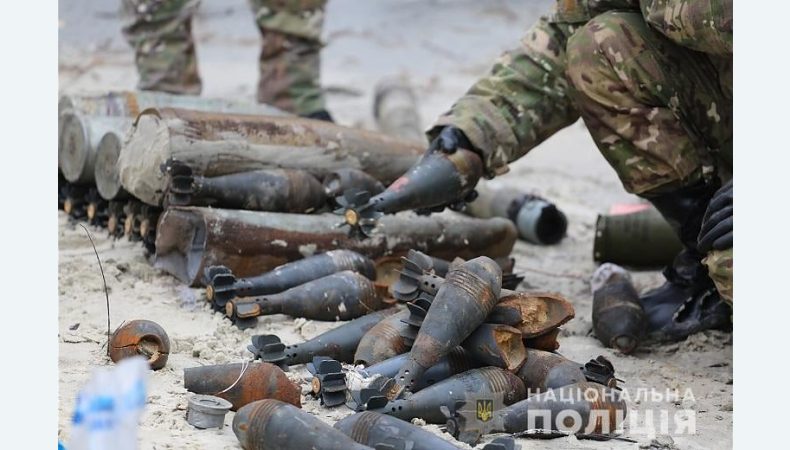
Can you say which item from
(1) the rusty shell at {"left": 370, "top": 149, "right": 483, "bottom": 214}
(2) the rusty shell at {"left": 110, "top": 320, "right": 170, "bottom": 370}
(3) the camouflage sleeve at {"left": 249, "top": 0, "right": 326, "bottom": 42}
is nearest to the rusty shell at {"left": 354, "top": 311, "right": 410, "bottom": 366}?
(2) the rusty shell at {"left": 110, "top": 320, "right": 170, "bottom": 370}

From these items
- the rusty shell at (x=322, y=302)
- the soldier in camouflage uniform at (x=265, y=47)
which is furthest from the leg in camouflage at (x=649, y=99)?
the soldier in camouflage uniform at (x=265, y=47)

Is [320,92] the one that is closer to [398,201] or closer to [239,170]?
[239,170]

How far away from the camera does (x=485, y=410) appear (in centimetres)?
285

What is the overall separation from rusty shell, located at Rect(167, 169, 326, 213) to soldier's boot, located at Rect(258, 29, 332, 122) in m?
2.18

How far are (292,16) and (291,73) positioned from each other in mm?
323

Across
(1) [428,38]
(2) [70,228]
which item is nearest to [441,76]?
(1) [428,38]

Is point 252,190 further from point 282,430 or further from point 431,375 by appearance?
point 282,430

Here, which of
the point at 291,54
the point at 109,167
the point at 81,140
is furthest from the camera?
the point at 291,54

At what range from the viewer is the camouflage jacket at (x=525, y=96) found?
13.5 feet

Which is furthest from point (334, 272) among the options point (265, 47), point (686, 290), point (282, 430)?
point (265, 47)

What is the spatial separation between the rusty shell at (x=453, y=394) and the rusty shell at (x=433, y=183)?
969mm

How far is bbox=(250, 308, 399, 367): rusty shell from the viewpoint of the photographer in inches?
127

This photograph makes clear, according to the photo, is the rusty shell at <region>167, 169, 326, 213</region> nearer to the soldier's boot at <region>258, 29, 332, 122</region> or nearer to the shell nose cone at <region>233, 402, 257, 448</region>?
the shell nose cone at <region>233, 402, 257, 448</region>

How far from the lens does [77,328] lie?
3479 millimetres
